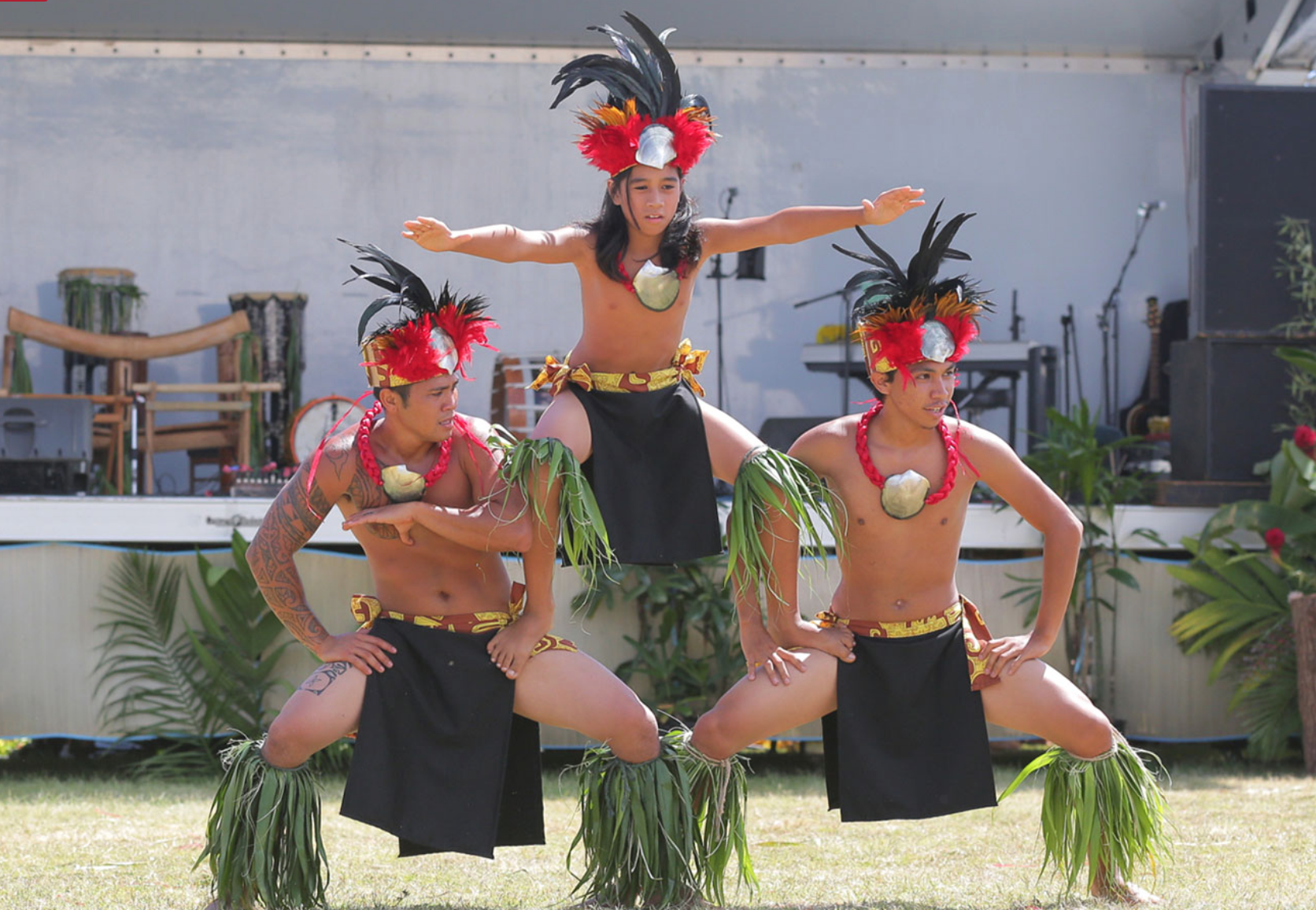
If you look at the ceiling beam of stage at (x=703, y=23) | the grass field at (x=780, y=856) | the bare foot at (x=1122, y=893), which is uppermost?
the ceiling beam of stage at (x=703, y=23)

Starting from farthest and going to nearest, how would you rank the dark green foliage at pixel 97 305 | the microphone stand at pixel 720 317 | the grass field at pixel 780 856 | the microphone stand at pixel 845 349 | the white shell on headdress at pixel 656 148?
the microphone stand at pixel 720 317, the dark green foliage at pixel 97 305, the microphone stand at pixel 845 349, the grass field at pixel 780 856, the white shell on headdress at pixel 656 148

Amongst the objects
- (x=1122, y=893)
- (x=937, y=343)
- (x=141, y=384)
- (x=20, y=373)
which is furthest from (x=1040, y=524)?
(x=20, y=373)

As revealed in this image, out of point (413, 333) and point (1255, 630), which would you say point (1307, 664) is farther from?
point (413, 333)

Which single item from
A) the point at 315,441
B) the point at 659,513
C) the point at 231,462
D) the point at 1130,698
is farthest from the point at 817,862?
the point at 231,462

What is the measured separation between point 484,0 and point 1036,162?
3.57 metres

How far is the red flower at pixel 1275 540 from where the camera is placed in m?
5.62

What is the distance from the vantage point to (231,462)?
25.9 ft

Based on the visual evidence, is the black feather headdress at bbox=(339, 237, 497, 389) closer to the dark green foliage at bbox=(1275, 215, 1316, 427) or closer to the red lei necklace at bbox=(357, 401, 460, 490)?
the red lei necklace at bbox=(357, 401, 460, 490)

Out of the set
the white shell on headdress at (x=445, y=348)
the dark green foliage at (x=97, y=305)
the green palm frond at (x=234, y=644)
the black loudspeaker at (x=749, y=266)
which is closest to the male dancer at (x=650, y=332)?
the white shell on headdress at (x=445, y=348)

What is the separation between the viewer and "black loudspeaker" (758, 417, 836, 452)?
24.0ft

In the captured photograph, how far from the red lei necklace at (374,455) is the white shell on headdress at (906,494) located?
3.43 feet

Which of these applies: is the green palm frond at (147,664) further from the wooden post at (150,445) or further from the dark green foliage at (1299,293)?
the dark green foliage at (1299,293)

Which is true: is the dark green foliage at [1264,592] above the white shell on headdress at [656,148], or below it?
below

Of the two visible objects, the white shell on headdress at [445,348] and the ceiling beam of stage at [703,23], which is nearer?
the white shell on headdress at [445,348]
